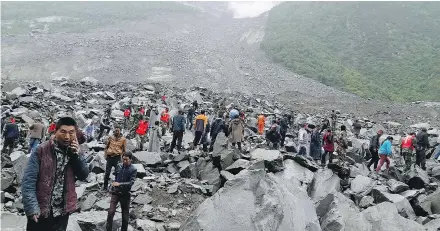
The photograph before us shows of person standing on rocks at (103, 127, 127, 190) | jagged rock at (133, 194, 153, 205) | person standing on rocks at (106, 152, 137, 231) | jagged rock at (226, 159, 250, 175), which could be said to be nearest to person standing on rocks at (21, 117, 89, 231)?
person standing on rocks at (106, 152, 137, 231)

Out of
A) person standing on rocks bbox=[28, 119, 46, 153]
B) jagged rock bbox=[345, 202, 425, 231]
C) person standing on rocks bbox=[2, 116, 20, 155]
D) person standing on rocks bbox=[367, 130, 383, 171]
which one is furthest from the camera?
person standing on rocks bbox=[367, 130, 383, 171]

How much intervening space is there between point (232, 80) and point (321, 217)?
3583 centimetres

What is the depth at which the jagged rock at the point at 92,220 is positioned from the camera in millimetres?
7219

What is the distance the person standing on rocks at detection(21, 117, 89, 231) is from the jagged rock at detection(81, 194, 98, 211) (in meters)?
4.47

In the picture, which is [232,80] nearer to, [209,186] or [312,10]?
[209,186]

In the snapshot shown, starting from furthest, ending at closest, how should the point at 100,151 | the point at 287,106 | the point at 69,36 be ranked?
the point at 69,36, the point at 287,106, the point at 100,151

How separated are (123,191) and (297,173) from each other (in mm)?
4982

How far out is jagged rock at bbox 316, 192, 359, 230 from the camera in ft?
22.5

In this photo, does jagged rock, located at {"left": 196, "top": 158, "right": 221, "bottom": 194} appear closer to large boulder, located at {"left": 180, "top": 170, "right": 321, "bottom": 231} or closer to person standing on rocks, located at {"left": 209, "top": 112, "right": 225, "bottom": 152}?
person standing on rocks, located at {"left": 209, "top": 112, "right": 225, "bottom": 152}

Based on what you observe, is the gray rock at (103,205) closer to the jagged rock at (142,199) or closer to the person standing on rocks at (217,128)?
the jagged rock at (142,199)

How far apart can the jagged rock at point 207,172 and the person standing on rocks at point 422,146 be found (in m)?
8.11

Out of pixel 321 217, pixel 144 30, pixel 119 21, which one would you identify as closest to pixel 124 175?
pixel 321 217

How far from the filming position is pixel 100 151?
13305 millimetres

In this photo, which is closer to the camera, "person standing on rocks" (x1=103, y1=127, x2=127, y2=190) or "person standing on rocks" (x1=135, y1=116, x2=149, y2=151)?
"person standing on rocks" (x1=103, y1=127, x2=127, y2=190)
